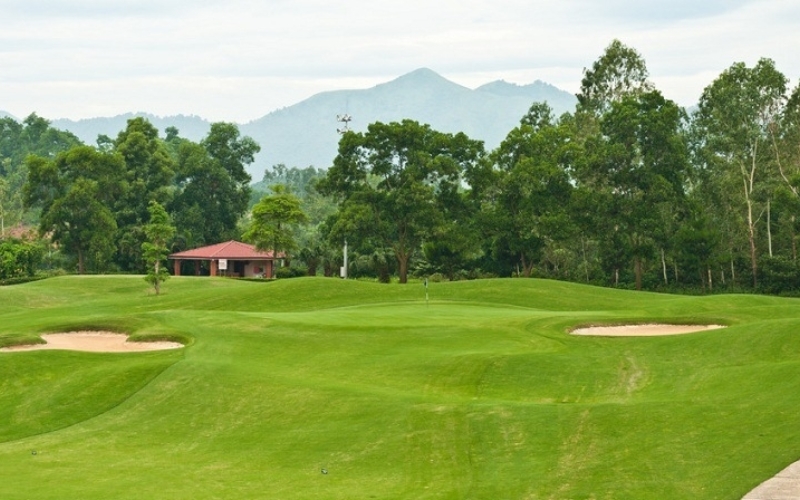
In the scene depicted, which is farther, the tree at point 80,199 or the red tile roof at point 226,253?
the red tile roof at point 226,253

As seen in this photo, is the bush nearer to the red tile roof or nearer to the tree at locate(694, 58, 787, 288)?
the tree at locate(694, 58, 787, 288)

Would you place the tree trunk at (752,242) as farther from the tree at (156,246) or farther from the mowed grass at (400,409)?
the tree at (156,246)

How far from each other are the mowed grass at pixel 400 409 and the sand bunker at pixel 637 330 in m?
0.82

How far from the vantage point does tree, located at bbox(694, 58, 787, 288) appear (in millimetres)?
91000

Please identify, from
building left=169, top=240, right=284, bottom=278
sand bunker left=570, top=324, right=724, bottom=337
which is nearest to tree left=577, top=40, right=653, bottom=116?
building left=169, top=240, right=284, bottom=278

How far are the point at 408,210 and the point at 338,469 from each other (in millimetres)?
65883

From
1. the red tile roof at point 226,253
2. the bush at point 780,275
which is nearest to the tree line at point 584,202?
the bush at point 780,275

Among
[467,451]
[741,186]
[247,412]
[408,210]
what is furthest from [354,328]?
[741,186]

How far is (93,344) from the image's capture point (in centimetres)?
4312

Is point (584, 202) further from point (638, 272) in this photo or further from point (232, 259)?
point (232, 259)

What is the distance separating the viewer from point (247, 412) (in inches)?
1164

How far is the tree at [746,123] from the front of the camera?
91000mm

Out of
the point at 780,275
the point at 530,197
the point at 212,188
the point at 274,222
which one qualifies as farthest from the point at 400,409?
the point at 212,188

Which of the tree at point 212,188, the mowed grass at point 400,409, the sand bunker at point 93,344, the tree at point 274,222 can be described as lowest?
the mowed grass at point 400,409
